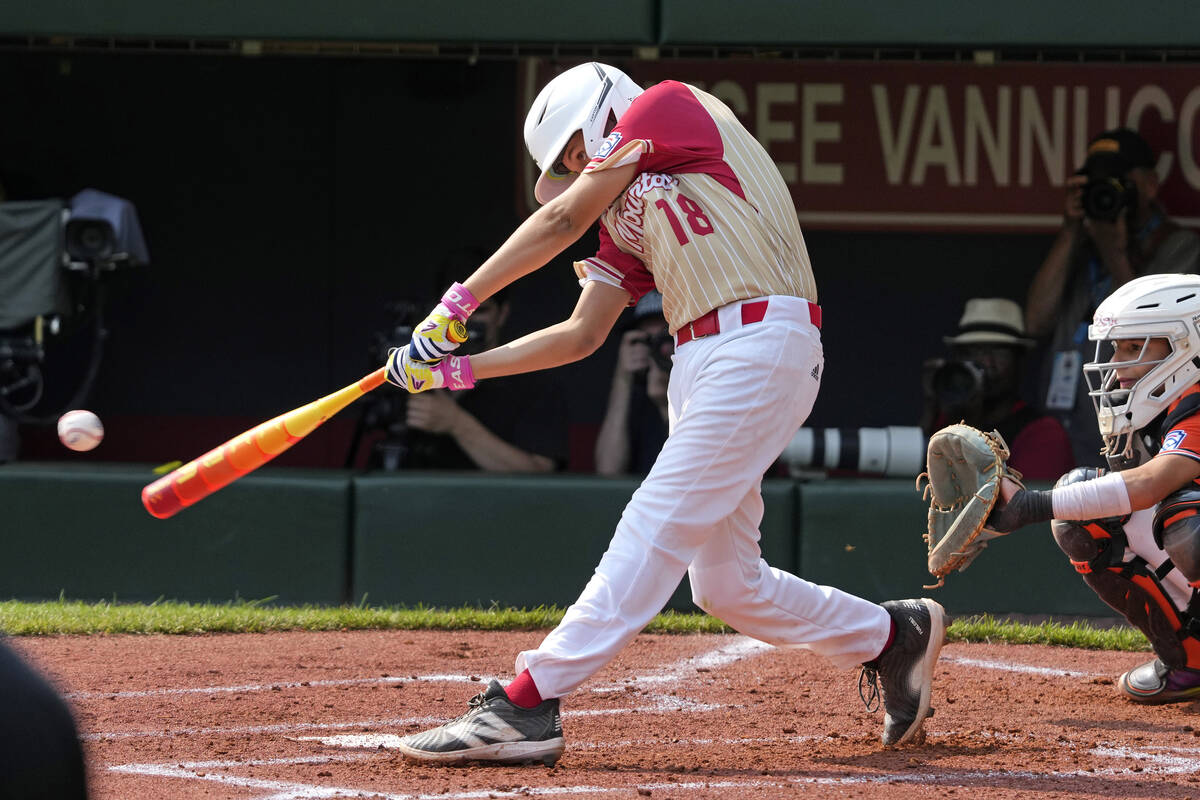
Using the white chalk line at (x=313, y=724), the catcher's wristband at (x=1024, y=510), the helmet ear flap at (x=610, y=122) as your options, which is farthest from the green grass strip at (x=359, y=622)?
the helmet ear flap at (x=610, y=122)

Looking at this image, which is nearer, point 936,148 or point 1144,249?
point 1144,249

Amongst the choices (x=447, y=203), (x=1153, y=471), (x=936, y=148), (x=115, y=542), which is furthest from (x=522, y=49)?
(x=1153, y=471)

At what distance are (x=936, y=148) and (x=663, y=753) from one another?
4301mm

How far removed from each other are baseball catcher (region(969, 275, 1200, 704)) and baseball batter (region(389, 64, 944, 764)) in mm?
538

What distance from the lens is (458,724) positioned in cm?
297

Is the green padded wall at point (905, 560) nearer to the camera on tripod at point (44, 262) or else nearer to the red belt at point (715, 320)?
the red belt at point (715, 320)

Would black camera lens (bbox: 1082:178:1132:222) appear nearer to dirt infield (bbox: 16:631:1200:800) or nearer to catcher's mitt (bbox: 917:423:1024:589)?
dirt infield (bbox: 16:631:1200:800)

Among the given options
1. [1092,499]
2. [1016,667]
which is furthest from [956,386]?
[1092,499]

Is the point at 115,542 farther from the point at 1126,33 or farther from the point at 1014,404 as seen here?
the point at 1126,33

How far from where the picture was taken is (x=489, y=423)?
592 cm

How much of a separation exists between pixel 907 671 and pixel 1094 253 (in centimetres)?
355

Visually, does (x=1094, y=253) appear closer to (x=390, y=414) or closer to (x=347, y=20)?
(x=390, y=414)

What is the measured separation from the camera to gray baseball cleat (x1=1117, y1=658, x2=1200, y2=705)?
12.1 ft

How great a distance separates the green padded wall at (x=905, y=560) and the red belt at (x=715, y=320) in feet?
7.90
